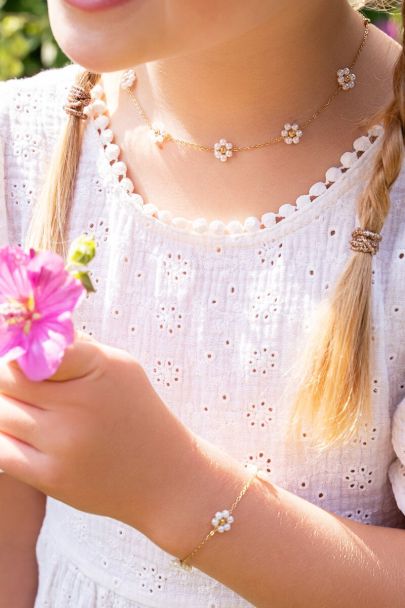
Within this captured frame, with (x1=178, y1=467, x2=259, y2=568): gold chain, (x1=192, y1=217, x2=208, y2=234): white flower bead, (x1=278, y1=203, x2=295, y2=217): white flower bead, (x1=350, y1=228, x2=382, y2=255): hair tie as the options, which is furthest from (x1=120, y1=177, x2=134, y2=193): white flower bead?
(x1=178, y1=467, x2=259, y2=568): gold chain

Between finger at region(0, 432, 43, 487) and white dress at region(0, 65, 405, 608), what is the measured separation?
32cm

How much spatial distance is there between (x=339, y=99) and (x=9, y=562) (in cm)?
79

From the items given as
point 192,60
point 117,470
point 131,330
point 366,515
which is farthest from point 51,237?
point 366,515

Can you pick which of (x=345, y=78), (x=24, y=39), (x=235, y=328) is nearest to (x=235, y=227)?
(x=235, y=328)

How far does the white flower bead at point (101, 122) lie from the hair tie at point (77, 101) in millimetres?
18

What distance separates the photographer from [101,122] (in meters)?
1.23

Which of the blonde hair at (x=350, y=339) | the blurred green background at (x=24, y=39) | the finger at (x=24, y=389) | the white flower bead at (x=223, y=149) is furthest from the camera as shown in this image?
the blurred green background at (x=24, y=39)

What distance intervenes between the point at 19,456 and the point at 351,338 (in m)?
0.42

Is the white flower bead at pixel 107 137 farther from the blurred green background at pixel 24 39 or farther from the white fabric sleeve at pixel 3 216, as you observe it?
the blurred green background at pixel 24 39

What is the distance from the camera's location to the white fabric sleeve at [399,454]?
3.52 feet

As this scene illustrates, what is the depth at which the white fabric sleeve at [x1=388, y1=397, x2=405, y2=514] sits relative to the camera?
1073mm

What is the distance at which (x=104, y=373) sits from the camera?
0.84 metres

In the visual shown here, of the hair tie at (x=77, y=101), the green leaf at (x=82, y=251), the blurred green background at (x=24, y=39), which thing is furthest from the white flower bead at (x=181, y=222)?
the blurred green background at (x=24, y=39)

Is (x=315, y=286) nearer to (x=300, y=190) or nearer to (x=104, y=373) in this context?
(x=300, y=190)
